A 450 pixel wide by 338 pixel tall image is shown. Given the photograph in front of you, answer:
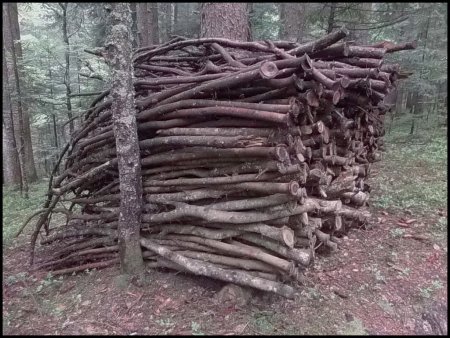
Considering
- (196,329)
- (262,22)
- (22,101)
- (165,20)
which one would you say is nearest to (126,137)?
(196,329)

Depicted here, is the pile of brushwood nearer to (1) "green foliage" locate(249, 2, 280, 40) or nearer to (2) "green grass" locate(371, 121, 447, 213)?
(2) "green grass" locate(371, 121, 447, 213)

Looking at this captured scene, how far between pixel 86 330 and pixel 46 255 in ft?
7.07

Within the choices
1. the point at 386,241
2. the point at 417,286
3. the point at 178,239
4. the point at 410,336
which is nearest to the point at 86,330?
the point at 178,239

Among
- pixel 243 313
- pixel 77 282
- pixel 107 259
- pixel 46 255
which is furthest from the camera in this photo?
pixel 46 255

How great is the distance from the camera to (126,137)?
3.80 metres

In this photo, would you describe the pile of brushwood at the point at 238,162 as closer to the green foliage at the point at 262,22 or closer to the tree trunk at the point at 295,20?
the tree trunk at the point at 295,20

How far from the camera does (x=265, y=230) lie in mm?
3510

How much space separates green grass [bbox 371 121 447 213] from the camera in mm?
6319

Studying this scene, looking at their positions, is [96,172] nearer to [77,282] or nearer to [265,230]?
[77,282]

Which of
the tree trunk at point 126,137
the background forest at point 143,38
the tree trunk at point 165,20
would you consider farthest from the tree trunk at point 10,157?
the tree trunk at point 126,137

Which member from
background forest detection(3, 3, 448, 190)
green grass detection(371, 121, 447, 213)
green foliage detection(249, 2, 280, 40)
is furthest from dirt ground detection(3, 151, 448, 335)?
green foliage detection(249, 2, 280, 40)

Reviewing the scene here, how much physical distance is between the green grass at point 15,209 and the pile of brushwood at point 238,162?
63.2 inches

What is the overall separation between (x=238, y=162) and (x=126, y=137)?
126cm

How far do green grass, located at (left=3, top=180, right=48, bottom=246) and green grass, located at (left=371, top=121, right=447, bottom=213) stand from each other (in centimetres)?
624
